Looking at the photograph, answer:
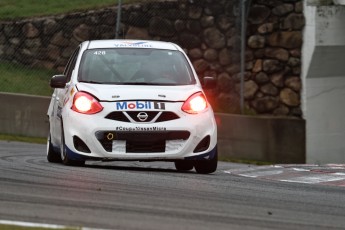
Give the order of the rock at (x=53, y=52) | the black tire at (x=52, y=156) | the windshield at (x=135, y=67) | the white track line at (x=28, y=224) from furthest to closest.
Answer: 1. the rock at (x=53, y=52)
2. the black tire at (x=52, y=156)
3. the windshield at (x=135, y=67)
4. the white track line at (x=28, y=224)

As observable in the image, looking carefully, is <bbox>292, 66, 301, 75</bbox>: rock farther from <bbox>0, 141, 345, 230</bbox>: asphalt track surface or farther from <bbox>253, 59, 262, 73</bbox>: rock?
<bbox>0, 141, 345, 230</bbox>: asphalt track surface

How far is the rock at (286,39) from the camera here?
72.8 feet

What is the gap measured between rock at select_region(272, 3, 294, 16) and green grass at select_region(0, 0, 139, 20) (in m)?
3.08

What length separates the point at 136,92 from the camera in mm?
14125

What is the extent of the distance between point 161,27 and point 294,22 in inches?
108

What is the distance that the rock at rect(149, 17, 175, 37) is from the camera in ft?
76.5

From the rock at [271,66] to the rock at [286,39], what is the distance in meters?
0.32

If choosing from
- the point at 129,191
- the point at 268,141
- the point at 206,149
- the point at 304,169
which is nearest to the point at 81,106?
the point at 206,149

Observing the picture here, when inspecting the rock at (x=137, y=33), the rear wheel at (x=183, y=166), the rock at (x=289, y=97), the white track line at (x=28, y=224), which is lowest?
the rear wheel at (x=183, y=166)

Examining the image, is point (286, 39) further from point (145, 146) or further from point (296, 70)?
point (145, 146)

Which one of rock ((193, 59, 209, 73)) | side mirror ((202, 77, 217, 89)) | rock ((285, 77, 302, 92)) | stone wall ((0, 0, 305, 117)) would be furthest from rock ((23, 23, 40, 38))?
side mirror ((202, 77, 217, 89))

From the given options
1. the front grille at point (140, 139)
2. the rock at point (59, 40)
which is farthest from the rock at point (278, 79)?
the front grille at point (140, 139)

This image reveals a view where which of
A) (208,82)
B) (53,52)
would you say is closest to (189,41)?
(53,52)

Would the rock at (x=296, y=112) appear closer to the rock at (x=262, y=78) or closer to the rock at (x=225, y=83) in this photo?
the rock at (x=262, y=78)
